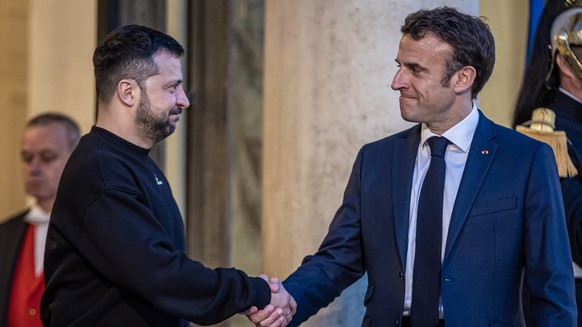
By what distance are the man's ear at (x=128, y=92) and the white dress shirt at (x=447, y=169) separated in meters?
1.04

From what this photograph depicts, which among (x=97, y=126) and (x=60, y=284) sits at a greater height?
(x=97, y=126)

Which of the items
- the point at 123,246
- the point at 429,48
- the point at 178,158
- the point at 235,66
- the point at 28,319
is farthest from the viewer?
the point at 235,66

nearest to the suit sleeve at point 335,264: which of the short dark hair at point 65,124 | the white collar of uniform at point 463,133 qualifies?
the white collar of uniform at point 463,133

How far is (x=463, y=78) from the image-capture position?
4.50 metres

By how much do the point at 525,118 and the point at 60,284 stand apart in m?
2.26

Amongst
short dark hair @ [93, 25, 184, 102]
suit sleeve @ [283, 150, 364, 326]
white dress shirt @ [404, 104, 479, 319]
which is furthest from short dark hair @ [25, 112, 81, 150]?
white dress shirt @ [404, 104, 479, 319]

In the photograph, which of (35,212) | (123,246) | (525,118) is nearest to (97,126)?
(123,246)

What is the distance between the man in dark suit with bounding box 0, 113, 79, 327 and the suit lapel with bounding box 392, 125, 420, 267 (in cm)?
162

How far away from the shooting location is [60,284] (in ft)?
13.7

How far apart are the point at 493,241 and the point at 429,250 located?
22 centimetres

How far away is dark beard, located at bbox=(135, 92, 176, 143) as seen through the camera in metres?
4.31

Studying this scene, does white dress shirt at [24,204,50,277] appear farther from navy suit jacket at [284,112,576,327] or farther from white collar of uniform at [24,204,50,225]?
navy suit jacket at [284,112,576,327]

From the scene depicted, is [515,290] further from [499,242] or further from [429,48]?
[429,48]

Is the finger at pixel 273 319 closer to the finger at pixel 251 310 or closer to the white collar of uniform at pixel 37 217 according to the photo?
the finger at pixel 251 310
